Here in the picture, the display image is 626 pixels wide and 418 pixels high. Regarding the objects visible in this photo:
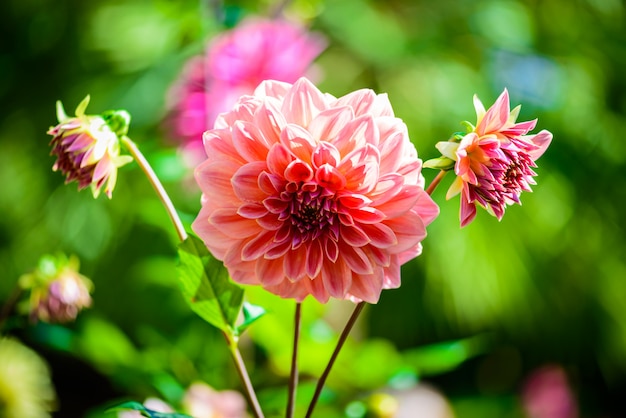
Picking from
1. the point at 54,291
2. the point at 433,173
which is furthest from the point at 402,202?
the point at 433,173

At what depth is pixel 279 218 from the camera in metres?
0.20

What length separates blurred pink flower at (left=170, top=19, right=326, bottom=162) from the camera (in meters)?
0.42

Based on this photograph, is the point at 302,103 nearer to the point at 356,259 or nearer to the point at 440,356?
the point at 356,259

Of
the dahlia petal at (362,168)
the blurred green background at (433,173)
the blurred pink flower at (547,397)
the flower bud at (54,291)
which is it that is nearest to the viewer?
the dahlia petal at (362,168)

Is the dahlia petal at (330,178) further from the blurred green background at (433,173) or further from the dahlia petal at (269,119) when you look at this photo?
the blurred green background at (433,173)

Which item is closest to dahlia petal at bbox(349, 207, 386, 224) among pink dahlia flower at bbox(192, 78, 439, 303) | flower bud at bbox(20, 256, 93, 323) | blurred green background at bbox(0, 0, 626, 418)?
pink dahlia flower at bbox(192, 78, 439, 303)

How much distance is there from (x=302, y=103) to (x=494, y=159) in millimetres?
61

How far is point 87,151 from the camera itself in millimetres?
221

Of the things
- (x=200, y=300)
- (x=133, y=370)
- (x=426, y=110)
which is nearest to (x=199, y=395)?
(x=133, y=370)

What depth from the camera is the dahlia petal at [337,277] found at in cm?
21

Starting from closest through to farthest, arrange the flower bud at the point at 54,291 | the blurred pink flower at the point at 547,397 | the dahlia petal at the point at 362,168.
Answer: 1. the dahlia petal at the point at 362,168
2. the flower bud at the point at 54,291
3. the blurred pink flower at the point at 547,397

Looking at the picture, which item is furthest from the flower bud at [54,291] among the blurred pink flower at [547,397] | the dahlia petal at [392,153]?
→ the blurred pink flower at [547,397]

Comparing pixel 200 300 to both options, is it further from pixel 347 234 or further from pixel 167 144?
pixel 167 144

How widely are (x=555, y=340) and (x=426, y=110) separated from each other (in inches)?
23.5
